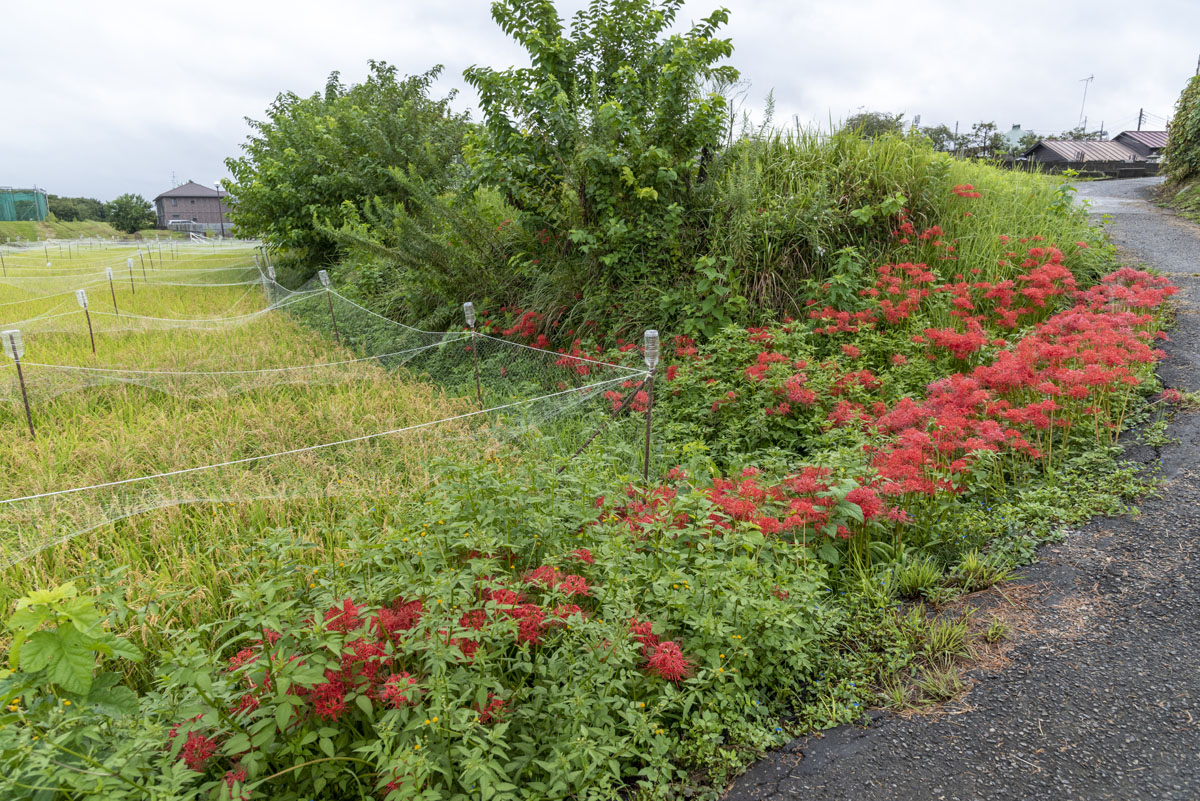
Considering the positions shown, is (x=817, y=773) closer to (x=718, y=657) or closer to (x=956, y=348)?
(x=718, y=657)

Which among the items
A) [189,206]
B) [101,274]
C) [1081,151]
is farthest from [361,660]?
A: [189,206]

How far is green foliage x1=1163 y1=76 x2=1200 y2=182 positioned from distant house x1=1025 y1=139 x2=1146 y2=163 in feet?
49.5

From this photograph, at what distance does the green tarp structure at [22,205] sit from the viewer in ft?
106

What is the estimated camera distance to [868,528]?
2.57 m

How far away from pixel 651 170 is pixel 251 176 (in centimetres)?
1030

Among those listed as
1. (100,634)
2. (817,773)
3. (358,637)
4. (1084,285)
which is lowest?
(817,773)

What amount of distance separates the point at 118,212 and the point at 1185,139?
207 feet

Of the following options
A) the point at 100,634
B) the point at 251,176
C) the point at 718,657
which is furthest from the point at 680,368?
the point at 251,176

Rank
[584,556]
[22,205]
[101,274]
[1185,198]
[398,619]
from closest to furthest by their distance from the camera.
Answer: [398,619], [584,556], [1185,198], [101,274], [22,205]

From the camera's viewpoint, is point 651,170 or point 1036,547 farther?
point 651,170

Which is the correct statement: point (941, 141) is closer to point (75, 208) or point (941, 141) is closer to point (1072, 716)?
point (1072, 716)

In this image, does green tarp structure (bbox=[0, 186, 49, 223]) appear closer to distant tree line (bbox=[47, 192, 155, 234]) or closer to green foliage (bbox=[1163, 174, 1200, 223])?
distant tree line (bbox=[47, 192, 155, 234])

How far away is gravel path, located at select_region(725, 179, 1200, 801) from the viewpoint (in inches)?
65.8

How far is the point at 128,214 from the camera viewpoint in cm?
4862
